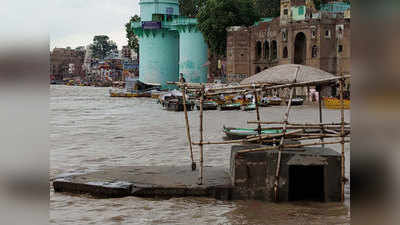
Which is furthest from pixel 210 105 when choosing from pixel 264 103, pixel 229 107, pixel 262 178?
pixel 262 178

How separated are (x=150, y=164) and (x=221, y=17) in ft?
109

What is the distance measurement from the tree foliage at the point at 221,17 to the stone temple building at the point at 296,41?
1593mm

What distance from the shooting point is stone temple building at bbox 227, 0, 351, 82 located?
35.4m

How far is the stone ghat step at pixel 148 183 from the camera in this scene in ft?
23.6

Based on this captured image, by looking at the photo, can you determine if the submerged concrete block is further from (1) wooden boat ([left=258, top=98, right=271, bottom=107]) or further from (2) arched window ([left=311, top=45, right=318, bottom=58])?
(2) arched window ([left=311, top=45, right=318, bottom=58])

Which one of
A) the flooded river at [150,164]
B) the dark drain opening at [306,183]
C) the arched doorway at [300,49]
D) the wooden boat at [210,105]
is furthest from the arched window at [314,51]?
the dark drain opening at [306,183]

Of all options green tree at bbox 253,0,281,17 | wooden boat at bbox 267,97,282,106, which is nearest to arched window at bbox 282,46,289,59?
wooden boat at bbox 267,97,282,106

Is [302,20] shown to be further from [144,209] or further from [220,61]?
[144,209]

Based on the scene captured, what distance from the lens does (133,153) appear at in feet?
44.5

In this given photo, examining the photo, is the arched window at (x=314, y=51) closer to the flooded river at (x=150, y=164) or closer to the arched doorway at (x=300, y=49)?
the arched doorway at (x=300, y=49)

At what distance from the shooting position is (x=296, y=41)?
38938mm

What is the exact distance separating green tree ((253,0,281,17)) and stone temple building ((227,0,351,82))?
8.38 meters

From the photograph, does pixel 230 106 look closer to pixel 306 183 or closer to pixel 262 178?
pixel 306 183
